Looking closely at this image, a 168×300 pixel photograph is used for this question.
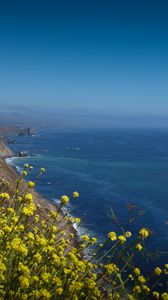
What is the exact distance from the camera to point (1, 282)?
255 inches

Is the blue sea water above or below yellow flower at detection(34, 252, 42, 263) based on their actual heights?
below

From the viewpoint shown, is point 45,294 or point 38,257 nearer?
point 45,294

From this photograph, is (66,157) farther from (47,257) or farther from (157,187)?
(47,257)

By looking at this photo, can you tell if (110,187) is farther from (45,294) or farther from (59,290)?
(45,294)

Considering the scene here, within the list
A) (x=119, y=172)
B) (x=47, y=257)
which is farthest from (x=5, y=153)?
(x=47, y=257)

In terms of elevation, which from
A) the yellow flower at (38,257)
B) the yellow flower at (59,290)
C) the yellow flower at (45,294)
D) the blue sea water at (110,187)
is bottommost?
the blue sea water at (110,187)

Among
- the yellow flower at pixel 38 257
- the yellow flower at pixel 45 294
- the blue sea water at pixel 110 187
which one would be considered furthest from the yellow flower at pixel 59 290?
the blue sea water at pixel 110 187

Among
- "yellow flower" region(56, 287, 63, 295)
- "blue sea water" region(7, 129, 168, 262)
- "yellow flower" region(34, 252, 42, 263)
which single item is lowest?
"blue sea water" region(7, 129, 168, 262)

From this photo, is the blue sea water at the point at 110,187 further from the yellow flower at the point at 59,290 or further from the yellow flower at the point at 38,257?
the yellow flower at the point at 59,290

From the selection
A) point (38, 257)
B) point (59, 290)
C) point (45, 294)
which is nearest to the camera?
point (45, 294)

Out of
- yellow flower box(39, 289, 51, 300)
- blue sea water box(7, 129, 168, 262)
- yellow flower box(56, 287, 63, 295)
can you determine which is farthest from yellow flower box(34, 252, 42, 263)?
blue sea water box(7, 129, 168, 262)

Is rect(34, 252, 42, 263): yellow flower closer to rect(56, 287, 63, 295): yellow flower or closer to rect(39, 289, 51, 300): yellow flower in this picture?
rect(56, 287, 63, 295): yellow flower

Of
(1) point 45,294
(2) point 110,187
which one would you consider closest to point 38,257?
(1) point 45,294

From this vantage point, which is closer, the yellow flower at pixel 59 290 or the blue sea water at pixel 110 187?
the yellow flower at pixel 59 290
